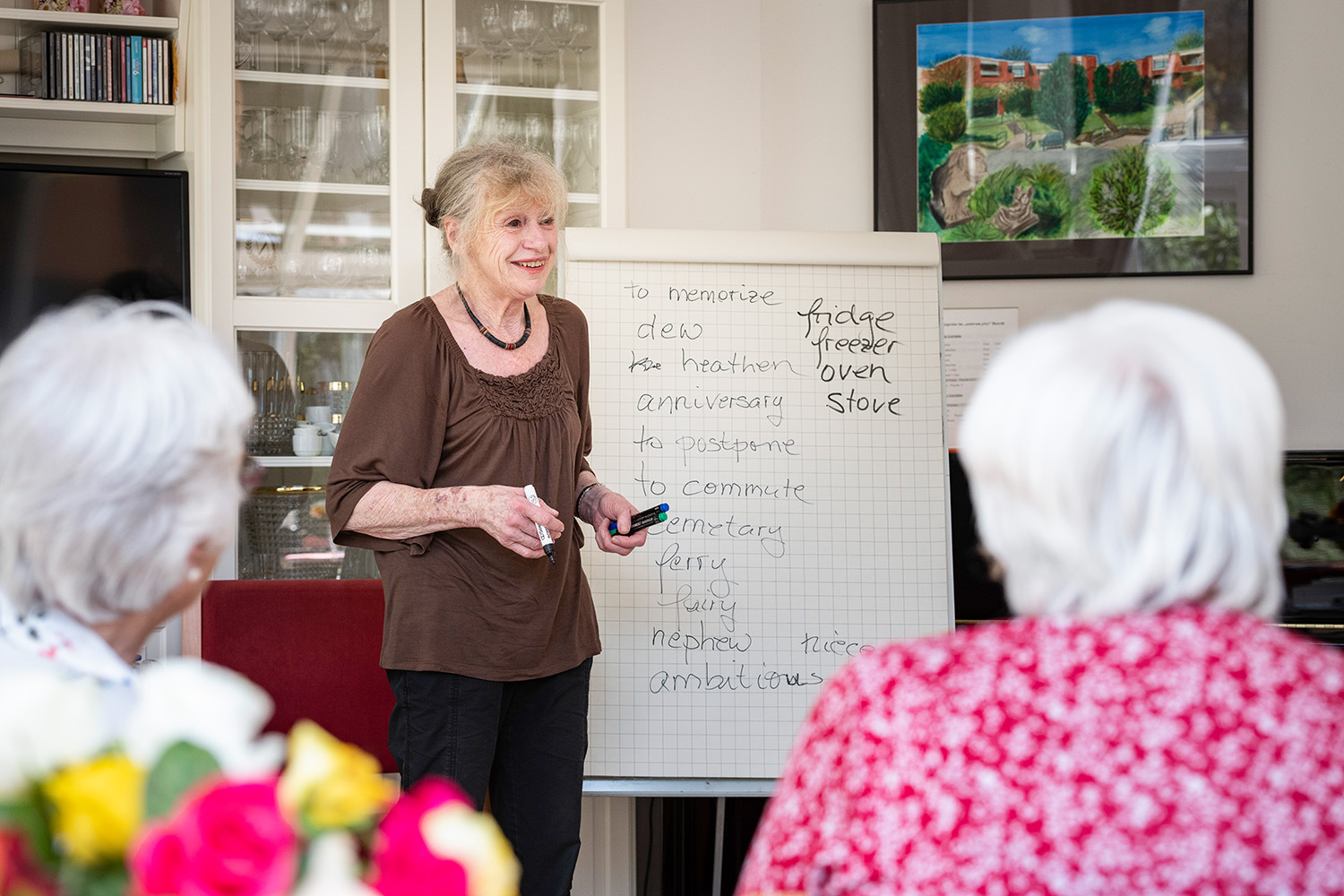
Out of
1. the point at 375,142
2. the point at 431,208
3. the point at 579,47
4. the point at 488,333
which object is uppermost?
the point at 579,47

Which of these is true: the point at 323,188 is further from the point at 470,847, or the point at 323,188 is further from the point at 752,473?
the point at 470,847

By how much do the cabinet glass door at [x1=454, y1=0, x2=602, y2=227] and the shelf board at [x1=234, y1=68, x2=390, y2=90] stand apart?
20cm

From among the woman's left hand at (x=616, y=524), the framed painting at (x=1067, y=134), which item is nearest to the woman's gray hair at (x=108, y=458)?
the woman's left hand at (x=616, y=524)

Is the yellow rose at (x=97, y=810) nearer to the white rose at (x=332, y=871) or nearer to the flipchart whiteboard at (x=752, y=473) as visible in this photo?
the white rose at (x=332, y=871)

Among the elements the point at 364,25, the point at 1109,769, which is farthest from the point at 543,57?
the point at 1109,769

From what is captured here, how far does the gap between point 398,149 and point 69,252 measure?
0.78 m

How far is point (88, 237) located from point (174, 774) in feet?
7.89

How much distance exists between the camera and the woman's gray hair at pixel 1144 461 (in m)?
0.80

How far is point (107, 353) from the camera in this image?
0.84 meters

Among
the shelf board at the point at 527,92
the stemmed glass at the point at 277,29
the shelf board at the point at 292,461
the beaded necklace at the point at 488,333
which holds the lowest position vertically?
the shelf board at the point at 292,461

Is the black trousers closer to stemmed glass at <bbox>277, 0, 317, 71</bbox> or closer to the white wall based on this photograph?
the white wall

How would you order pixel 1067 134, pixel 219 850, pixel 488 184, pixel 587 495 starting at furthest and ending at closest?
pixel 1067 134
pixel 587 495
pixel 488 184
pixel 219 850

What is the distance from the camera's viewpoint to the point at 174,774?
57cm

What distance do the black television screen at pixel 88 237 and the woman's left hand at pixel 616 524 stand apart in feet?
4.16
